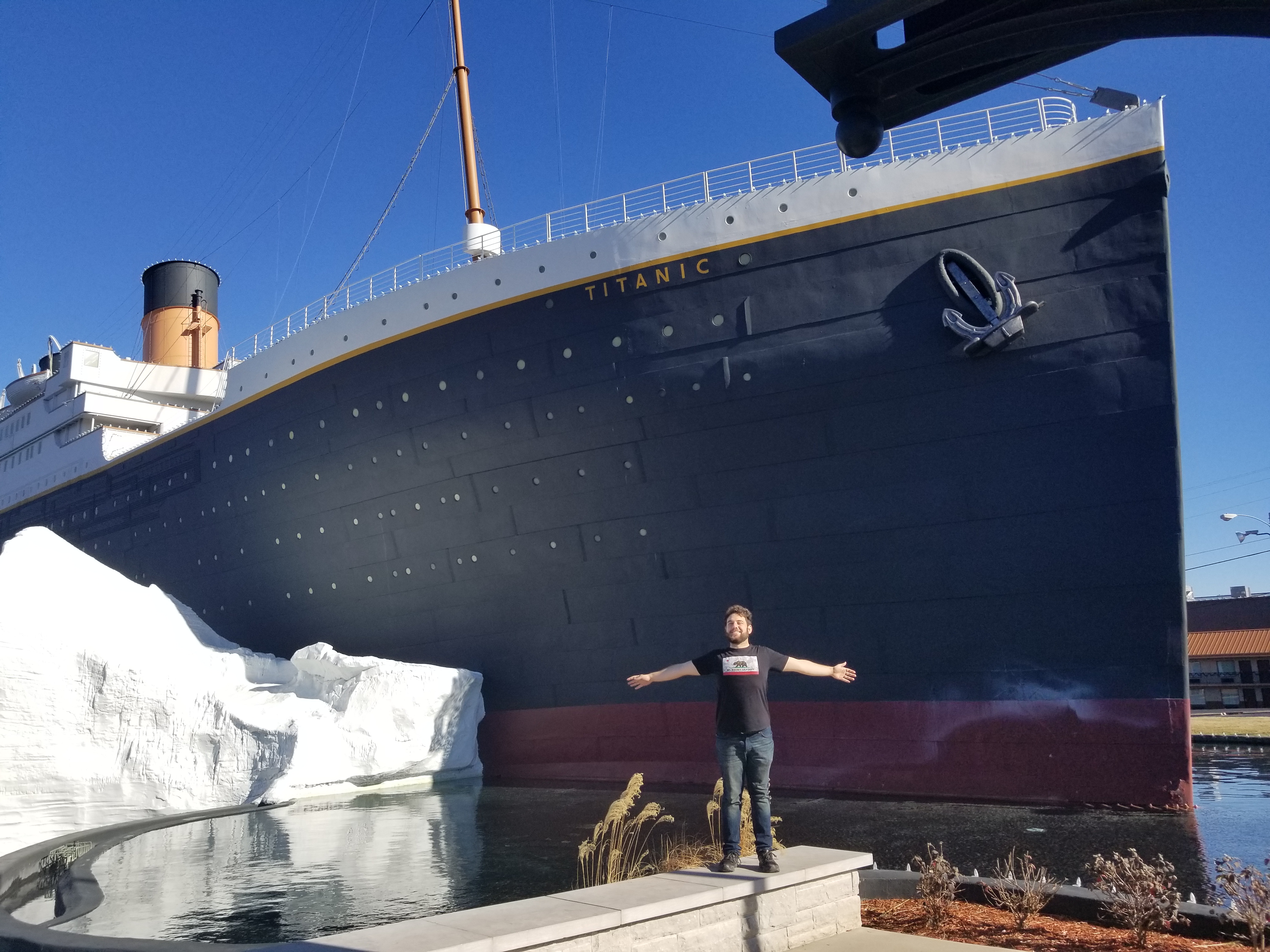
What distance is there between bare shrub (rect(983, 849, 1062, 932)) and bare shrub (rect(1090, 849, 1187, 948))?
0.29 meters

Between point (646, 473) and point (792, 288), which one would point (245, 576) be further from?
point (792, 288)

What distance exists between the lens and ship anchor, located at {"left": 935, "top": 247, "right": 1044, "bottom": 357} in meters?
9.57

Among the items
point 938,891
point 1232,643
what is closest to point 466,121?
point 938,891

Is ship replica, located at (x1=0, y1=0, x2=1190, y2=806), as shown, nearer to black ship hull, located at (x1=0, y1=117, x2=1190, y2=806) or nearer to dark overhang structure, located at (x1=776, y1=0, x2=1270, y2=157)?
black ship hull, located at (x1=0, y1=117, x2=1190, y2=806)

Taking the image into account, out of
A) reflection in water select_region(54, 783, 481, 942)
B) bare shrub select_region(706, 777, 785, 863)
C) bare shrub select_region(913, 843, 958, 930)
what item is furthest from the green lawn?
reflection in water select_region(54, 783, 481, 942)

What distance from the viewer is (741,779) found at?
4.72 metres

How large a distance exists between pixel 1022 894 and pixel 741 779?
162cm

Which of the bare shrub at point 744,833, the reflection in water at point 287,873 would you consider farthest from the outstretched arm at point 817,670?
the reflection in water at point 287,873

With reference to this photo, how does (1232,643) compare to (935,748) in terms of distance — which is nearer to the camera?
(935,748)

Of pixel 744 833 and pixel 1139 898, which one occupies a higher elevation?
pixel 1139 898

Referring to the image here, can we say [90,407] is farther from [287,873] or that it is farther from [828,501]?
[828,501]

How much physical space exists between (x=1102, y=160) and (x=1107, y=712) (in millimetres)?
5784

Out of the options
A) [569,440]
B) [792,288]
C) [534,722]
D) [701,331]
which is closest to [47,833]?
[534,722]

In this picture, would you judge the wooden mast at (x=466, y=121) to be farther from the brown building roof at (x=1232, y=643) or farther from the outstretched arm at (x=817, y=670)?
the brown building roof at (x=1232, y=643)
